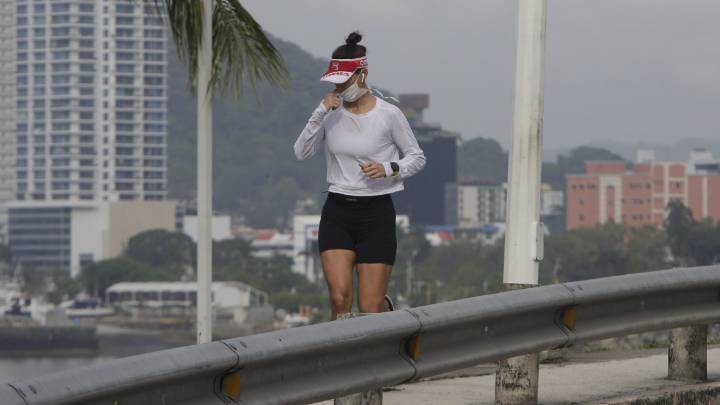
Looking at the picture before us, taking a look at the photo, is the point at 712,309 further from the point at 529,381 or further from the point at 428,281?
the point at 428,281

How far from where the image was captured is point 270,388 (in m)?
5.05

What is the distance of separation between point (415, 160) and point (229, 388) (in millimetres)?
1957

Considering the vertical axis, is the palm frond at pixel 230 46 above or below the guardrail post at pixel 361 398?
above

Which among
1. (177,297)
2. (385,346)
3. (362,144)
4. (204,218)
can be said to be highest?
(362,144)

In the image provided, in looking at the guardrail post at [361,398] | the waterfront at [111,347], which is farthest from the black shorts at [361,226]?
the waterfront at [111,347]

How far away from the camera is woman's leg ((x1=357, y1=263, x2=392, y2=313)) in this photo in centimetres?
667

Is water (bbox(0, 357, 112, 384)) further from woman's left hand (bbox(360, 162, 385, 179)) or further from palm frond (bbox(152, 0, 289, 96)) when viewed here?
woman's left hand (bbox(360, 162, 385, 179))

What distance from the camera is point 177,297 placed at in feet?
591

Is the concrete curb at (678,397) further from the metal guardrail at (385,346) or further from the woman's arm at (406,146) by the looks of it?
the woman's arm at (406,146)

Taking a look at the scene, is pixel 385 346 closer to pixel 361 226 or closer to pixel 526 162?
pixel 361 226

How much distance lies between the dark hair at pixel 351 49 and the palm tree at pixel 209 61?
3.67 metres

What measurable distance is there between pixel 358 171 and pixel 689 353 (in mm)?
1757

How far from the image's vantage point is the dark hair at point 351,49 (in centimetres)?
655

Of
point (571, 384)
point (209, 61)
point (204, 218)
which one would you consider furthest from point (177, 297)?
point (571, 384)
